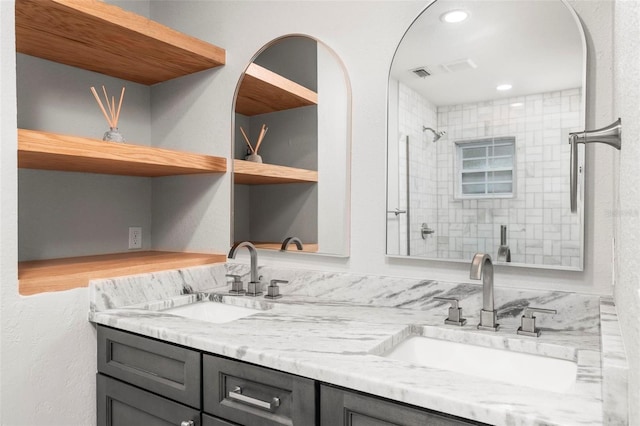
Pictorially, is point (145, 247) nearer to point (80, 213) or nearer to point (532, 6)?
point (80, 213)

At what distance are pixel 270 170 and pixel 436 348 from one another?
40.2 inches

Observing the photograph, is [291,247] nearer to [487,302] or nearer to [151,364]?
[151,364]

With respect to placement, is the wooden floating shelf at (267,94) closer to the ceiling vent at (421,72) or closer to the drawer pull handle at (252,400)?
the ceiling vent at (421,72)

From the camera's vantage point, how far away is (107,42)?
173 centimetres

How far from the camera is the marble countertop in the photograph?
821 millimetres

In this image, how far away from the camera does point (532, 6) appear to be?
1.32 meters

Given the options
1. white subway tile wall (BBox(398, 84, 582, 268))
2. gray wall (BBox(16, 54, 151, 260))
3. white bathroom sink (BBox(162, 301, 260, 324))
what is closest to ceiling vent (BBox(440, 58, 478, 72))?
white subway tile wall (BBox(398, 84, 582, 268))

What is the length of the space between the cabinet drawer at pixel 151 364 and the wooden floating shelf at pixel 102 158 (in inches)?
24.0

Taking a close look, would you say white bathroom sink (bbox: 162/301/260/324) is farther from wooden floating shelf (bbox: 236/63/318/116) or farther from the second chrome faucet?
wooden floating shelf (bbox: 236/63/318/116)

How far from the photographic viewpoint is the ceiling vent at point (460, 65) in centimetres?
142

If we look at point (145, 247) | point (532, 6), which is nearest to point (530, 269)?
point (532, 6)

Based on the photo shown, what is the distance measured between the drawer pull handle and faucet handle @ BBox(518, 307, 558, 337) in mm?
706

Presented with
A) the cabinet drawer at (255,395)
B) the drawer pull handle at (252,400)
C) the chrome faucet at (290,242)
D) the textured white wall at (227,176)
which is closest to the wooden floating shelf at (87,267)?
the textured white wall at (227,176)

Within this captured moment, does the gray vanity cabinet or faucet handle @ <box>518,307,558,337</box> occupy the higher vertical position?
faucet handle @ <box>518,307,558,337</box>
